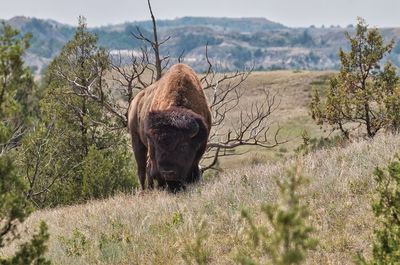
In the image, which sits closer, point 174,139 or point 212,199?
point 212,199

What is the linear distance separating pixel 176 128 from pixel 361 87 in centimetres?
949

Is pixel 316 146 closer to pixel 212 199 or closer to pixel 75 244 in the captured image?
pixel 212 199

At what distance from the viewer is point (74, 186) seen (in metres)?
17.6

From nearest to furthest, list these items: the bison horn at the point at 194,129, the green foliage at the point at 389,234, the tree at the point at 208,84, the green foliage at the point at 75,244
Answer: the green foliage at the point at 389,234 → the green foliage at the point at 75,244 → the bison horn at the point at 194,129 → the tree at the point at 208,84

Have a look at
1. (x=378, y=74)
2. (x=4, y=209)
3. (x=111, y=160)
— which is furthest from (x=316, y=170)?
(x=111, y=160)

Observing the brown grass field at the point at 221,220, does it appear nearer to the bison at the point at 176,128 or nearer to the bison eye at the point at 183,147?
the bison at the point at 176,128

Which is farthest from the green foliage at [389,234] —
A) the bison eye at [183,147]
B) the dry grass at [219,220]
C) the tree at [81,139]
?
the tree at [81,139]

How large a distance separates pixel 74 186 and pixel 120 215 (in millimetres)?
10388

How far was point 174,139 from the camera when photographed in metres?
9.18

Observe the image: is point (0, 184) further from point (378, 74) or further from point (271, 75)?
point (271, 75)

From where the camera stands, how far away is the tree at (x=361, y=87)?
53.2 ft

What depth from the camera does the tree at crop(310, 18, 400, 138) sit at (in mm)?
16219

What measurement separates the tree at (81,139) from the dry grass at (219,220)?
771cm

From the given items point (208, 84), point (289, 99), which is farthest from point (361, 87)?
point (289, 99)
